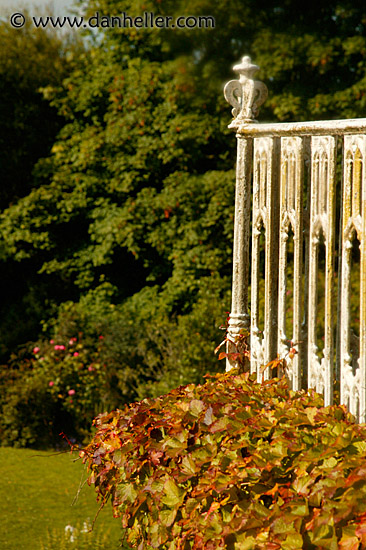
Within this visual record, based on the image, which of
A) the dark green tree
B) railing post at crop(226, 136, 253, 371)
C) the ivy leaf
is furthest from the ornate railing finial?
the dark green tree

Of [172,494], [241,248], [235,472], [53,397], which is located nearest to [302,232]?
[241,248]

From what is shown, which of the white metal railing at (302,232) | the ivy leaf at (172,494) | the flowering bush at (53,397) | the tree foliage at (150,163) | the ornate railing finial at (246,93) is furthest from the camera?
the tree foliage at (150,163)

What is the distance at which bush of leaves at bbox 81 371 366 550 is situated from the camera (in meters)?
2.29

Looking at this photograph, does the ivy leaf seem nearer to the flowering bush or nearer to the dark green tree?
the flowering bush

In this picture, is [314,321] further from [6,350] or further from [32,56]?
[32,56]

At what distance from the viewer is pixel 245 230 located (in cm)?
394

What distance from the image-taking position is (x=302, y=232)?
11.5 feet

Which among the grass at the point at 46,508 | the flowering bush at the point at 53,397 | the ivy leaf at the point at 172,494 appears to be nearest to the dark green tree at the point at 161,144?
the flowering bush at the point at 53,397

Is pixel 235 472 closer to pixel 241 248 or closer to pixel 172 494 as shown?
pixel 172 494

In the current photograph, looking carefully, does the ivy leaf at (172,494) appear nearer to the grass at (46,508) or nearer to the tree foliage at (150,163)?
the grass at (46,508)

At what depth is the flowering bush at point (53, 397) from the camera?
8469 millimetres

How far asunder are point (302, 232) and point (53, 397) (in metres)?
5.90

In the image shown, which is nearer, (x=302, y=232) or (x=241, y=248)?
(x=302, y=232)

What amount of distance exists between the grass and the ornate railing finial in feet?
9.16
